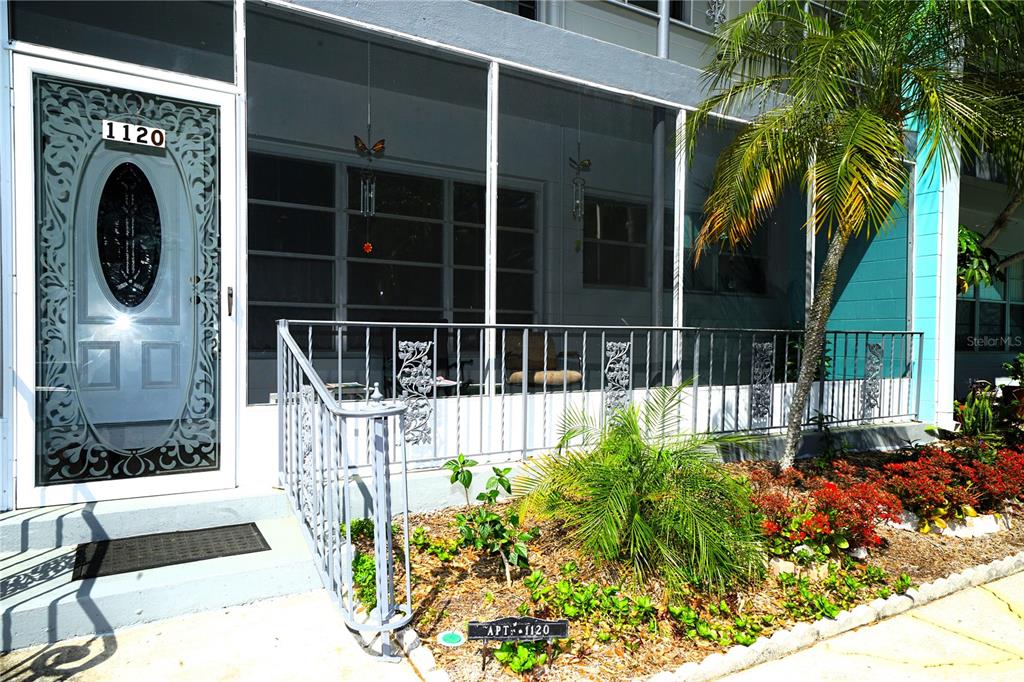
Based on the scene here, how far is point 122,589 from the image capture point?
266cm

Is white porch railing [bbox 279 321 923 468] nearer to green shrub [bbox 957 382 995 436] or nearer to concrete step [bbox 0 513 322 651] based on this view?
green shrub [bbox 957 382 995 436]

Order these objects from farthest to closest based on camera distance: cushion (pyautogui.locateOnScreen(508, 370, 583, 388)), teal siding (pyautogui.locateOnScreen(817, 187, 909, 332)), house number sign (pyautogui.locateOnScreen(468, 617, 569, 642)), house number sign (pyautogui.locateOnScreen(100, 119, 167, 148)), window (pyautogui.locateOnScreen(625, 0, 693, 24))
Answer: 1. teal siding (pyautogui.locateOnScreen(817, 187, 909, 332))
2. window (pyautogui.locateOnScreen(625, 0, 693, 24))
3. cushion (pyautogui.locateOnScreen(508, 370, 583, 388))
4. house number sign (pyautogui.locateOnScreen(100, 119, 167, 148))
5. house number sign (pyautogui.locateOnScreen(468, 617, 569, 642))

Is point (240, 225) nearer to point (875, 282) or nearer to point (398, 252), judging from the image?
point (398, 252)

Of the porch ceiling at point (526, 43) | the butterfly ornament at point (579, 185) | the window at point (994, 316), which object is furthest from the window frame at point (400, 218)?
the window at point (994, 316)

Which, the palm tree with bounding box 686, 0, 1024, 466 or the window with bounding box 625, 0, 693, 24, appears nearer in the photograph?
the palm tree with bounding box 686, 0, 1024, 466

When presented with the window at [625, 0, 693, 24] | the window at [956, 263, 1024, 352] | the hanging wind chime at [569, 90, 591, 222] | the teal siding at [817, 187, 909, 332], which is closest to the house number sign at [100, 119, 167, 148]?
the hanging wind chime at [569, 90, 591, 222]

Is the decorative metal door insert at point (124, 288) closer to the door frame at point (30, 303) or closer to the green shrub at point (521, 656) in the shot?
the door frame at point (30, 303)

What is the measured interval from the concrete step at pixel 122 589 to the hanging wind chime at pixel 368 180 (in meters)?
3.20

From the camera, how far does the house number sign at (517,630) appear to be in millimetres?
2262

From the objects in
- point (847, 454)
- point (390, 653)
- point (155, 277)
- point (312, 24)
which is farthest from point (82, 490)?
point (847, 454)

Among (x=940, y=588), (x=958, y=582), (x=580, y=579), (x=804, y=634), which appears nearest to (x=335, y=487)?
(x=580, y=579)

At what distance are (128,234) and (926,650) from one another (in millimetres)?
4232

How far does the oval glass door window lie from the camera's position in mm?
3422

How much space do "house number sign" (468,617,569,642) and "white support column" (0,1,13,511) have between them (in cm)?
244
